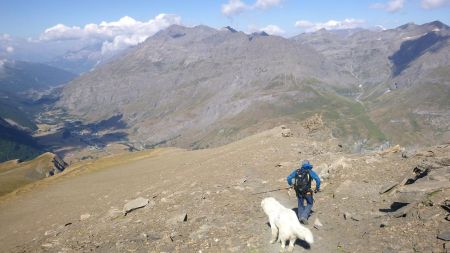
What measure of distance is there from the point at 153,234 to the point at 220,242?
4690mm

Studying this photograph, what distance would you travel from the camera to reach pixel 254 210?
78.9 ft

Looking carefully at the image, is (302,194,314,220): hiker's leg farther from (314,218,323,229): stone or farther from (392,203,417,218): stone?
(392,203,417,218): stone

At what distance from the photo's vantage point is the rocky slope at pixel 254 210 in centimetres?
1816

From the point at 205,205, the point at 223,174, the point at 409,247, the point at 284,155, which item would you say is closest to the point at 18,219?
the point at 223,174

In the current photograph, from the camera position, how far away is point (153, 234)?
2273 cm

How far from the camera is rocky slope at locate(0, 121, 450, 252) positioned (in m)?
18.2

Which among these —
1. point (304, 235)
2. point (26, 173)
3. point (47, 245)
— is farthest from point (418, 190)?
point (26, 173)

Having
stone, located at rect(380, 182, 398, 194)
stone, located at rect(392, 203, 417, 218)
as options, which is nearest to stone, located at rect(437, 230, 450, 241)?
stone, located at rect(392, 203, 417, 218)

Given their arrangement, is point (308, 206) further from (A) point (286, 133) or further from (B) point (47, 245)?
(A) point (286, 133)

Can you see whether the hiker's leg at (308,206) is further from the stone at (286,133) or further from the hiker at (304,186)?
the stone at (286,133)

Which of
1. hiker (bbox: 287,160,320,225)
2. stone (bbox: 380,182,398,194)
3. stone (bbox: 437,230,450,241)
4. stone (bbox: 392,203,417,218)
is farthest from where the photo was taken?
stone (bbox: 380,182,398,194)

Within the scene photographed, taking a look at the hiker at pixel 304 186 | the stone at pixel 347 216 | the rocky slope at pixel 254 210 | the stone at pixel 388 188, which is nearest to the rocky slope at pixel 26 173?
the rocky slope at pixel 254 210

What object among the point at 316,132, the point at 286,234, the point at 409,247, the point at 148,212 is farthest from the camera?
the point at 316,132

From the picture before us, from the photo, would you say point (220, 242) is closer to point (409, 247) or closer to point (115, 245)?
point (115, 245)
